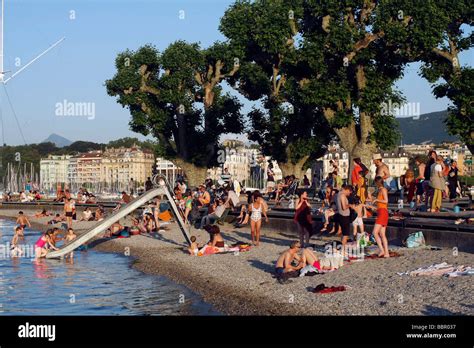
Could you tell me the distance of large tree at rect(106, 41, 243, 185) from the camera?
5684 centimetres

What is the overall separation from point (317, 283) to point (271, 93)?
34479mm

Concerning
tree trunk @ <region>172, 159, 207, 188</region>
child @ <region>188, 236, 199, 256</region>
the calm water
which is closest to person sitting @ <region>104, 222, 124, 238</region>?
the calm water

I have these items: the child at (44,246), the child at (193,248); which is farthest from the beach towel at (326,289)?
the child at (44,246)

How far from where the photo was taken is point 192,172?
6066cm

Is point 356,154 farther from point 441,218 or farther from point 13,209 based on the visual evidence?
point 13,209

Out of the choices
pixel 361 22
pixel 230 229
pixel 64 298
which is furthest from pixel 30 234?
pixel 64 298

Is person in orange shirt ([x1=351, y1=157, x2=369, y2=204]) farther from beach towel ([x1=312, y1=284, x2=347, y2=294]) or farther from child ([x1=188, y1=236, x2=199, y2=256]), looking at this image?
beach towel ([x1=312, y1=284, x2=347, y2=294])

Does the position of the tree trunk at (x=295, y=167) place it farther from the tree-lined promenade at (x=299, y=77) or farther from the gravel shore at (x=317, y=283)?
the gravel shore at (x=317, y=283)

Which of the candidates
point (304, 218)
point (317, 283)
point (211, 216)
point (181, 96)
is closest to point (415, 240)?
point (304, 218)

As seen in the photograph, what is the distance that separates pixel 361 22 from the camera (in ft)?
133

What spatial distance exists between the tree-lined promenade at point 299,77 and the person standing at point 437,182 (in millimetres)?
9910

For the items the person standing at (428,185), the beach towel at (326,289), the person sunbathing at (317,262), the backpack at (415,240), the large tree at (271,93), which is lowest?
the beach towel at (326,289)

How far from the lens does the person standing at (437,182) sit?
2706 centimetres
